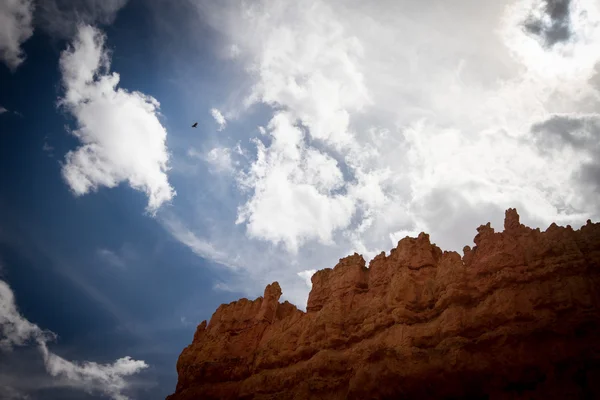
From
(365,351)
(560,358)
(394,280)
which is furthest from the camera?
(394,280)

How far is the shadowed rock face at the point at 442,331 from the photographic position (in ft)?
69.1

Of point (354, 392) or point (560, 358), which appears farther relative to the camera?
point (354, 392)

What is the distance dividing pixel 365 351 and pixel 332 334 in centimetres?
460

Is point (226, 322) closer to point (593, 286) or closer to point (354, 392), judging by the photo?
point (354, 392)

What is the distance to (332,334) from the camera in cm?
3203

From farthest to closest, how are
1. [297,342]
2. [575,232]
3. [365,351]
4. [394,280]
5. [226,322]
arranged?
[226,322] → [297,342] → [394,280] → [365,351] → [575,232]

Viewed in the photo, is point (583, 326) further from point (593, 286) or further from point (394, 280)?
point (394, 280)

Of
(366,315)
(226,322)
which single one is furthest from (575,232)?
(226,322)

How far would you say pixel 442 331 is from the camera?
82.8 feet

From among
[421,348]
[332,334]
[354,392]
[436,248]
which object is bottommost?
[354,392]

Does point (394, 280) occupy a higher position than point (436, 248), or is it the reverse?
point (436, 248)

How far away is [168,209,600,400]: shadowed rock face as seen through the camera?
21047 mm

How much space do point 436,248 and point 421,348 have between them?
12166mm

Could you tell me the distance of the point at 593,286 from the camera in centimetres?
2183
